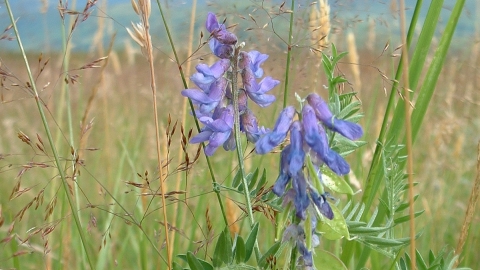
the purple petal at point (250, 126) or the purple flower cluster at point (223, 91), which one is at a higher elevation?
the purple flower cluster at point (223, 91)

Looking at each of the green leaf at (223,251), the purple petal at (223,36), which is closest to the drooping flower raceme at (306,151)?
the green leaf at (223,251)

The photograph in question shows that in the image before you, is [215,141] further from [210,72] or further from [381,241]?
[381,241]

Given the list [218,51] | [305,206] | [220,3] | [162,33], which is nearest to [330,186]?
[305,206]

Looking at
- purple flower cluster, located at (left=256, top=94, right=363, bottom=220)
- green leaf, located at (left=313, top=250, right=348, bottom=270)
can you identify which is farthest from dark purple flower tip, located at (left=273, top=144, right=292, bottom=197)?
green leaf, located at (left=313, top=250, right=348, bottom=270)

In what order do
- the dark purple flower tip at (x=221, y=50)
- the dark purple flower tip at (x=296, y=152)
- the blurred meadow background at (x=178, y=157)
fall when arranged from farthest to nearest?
1. the blurred meadow background at (x=178, y=157)
2. the dark purple flower tip at (x=221, y=50)
3. the dark purple flower tip at (x=296, y=152)

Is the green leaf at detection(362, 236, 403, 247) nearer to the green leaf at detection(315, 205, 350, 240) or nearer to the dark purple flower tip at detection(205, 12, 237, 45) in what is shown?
the green leaf at detection(315, 205, 350, 240)

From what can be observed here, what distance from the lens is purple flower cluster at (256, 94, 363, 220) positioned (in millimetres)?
848

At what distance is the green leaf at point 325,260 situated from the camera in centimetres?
102

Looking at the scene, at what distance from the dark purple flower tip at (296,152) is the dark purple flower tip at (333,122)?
0.14ft

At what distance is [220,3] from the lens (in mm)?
1694

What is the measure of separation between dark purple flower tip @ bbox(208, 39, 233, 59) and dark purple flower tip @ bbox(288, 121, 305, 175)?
0.26 metres

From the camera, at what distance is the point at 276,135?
88cm

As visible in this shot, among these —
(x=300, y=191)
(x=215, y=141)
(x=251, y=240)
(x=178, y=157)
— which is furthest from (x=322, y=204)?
(x=178, y=157)

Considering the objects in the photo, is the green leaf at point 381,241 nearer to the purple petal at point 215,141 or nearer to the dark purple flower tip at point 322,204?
the dark purple flower tip at point 322,204
